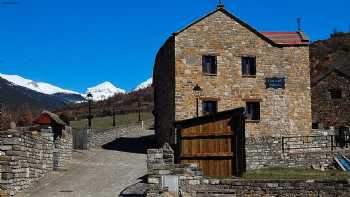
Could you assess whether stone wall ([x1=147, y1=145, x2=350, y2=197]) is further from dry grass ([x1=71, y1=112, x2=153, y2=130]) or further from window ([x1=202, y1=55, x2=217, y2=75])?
dry grass ([x1=71, y1=112, x2=153, y2=130])

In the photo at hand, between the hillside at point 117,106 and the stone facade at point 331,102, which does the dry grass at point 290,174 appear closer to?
the stone facade at point 331,102

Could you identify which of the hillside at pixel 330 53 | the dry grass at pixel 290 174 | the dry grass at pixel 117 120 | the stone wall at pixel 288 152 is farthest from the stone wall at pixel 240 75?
the hillside at pixel 330 53

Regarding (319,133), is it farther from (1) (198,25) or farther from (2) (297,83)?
(1) (198,25)

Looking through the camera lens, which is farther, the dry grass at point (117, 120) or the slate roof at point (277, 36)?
the dry grass at point (117, 120)

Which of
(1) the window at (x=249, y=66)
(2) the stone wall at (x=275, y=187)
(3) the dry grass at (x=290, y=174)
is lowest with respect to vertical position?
(2) the stone wall at (x=275, y=187)

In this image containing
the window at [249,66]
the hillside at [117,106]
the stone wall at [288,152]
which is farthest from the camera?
the hillside at [117,106]

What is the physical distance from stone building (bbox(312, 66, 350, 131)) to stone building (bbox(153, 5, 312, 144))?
35.0 feet

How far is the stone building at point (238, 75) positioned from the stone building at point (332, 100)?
35.0 feet

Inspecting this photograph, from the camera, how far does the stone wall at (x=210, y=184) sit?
20.1 metres

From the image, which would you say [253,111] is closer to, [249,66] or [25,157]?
[249,66]

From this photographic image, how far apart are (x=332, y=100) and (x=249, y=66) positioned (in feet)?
Answer: 46.5

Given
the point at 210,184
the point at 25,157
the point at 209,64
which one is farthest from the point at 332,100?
the point at 25,157

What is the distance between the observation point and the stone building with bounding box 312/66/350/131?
45.2m

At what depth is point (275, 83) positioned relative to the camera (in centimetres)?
3525
